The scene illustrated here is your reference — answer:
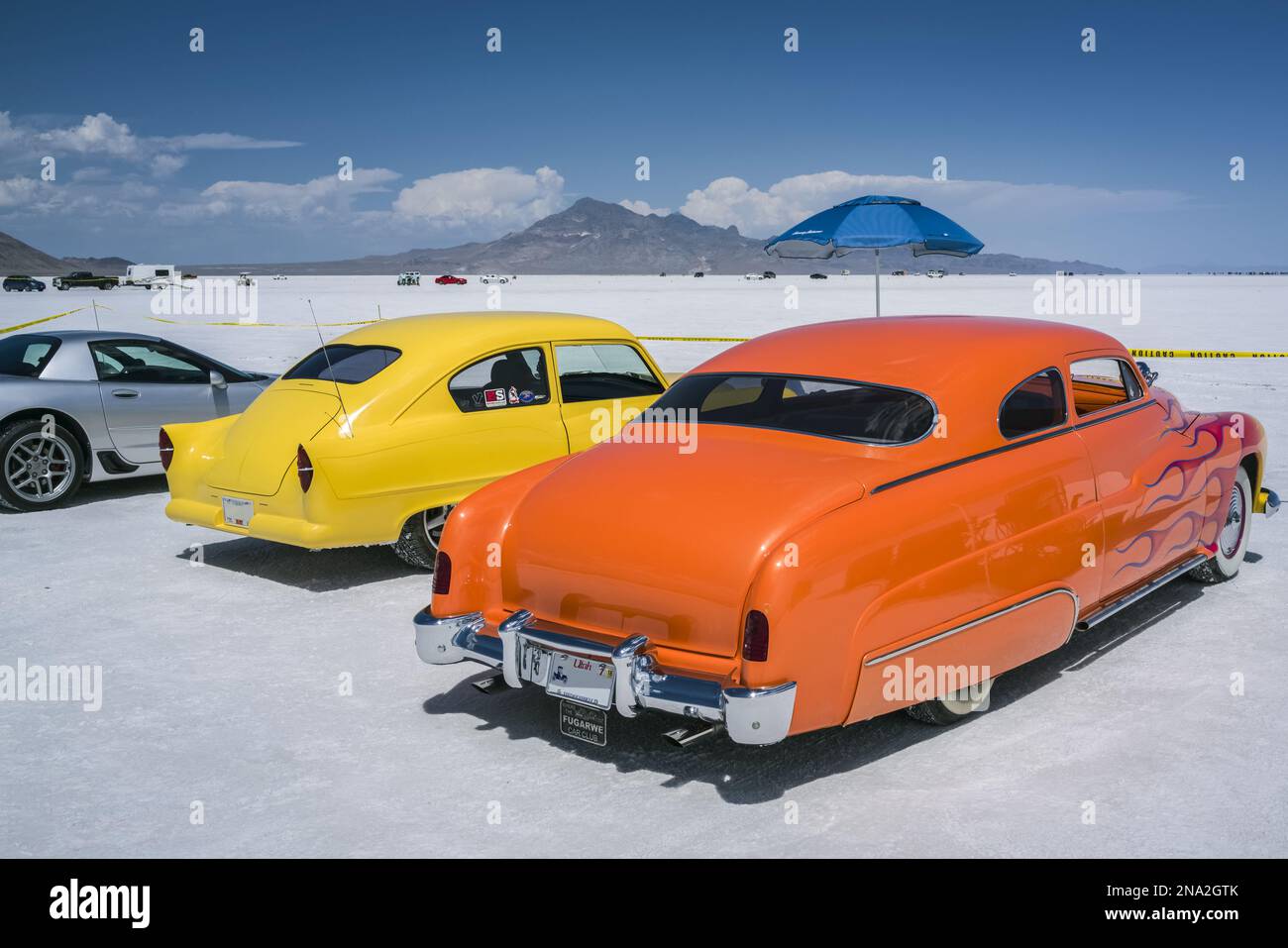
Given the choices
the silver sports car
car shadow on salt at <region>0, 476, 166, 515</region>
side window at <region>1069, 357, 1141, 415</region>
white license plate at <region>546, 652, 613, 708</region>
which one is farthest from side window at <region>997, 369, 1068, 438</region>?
car shadow on salt at <region>0, 476, 166, 515</region>

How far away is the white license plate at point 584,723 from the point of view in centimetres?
412

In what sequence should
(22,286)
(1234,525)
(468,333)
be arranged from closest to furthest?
(1234,525) < (468,333) < (22,286)

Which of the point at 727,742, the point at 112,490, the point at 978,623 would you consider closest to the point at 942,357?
the point at 978,623

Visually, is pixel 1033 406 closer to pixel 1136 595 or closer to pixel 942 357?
pixel 942 357

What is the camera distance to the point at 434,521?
6828 millimetres

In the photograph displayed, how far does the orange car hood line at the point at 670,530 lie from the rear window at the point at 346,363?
8.62 ft

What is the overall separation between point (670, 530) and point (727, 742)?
3.41ft

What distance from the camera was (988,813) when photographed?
378 centimetres

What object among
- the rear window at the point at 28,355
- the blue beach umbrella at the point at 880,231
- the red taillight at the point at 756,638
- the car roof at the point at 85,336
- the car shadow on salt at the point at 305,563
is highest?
the blue beach umbrella at the point at 880,231

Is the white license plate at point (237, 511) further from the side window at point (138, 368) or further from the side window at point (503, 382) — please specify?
the side window at point (138, 368)

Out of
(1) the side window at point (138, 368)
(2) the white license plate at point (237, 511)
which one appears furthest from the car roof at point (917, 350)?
(1) the side window at point (138, 368)

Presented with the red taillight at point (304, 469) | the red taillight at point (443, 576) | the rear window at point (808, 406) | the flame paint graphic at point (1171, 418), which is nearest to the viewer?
the rear window at point (808, 406)
